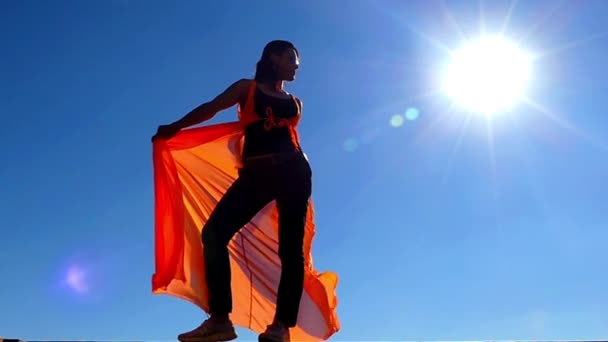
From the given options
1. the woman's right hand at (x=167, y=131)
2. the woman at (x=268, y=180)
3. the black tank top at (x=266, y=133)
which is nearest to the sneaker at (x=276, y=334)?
the woman at (x=268, y=180)

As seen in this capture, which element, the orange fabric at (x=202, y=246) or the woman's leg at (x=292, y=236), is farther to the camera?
the orange fabric at (x=202, y=246)

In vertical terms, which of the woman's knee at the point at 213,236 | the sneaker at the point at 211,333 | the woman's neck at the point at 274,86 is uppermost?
the woman's neck at the point at 274,86

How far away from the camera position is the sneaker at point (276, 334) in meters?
4.27

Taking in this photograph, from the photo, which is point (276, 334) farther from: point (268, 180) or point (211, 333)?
point (268, 180)

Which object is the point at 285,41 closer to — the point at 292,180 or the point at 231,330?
the point at 292,180

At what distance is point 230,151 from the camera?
5324 mm

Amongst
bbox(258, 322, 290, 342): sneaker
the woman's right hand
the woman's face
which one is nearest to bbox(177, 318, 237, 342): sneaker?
bbox(258, 322, 290, 342): sneaker

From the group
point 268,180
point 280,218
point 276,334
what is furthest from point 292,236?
point 276,334

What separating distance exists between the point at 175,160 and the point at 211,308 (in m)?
1.45

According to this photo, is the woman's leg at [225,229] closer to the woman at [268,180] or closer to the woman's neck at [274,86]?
the woman at [268,180]

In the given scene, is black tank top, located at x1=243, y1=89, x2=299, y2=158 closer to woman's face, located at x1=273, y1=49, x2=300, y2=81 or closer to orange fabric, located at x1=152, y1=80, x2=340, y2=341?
orange fabric, located at x1=152, y1=80, x2=340, y2=341

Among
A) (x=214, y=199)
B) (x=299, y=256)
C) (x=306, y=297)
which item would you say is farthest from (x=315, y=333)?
(x=214, y=199)

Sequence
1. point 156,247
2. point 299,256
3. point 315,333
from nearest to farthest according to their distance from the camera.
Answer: point 299,256 < point 156,247 < point 315,333

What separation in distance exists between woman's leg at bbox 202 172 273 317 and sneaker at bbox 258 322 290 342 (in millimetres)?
305
